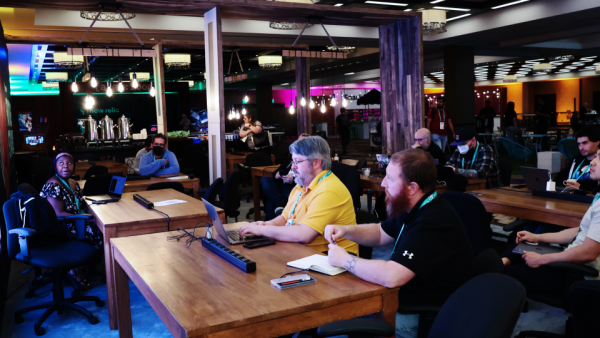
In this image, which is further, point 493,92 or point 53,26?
point 493,92

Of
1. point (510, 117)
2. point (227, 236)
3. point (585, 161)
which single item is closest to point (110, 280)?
point (227, 236)

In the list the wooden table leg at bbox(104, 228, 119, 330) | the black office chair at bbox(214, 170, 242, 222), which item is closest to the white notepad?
the wooden table leg at bbox(104, 228, 119, 330)

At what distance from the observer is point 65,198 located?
4.79 meters

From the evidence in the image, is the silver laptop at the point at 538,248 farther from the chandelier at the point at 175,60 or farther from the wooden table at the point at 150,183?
the chandelier at the point at 175,60

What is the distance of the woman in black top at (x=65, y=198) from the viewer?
4.69 meters

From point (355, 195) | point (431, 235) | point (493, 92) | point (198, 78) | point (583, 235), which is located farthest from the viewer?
point (493, 92)

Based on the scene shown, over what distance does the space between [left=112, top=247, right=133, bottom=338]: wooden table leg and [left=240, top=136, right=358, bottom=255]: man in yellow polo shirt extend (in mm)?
947

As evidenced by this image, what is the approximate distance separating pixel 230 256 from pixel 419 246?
990 mm

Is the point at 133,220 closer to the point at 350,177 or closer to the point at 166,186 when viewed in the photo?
the point at 166,186

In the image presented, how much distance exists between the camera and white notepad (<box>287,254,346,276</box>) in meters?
2.26

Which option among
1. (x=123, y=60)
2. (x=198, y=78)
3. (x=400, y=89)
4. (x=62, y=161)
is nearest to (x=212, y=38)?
(x=62, y=161)

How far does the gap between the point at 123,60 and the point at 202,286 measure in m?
14.9

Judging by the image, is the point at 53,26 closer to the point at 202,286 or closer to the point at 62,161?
the point at 62,161

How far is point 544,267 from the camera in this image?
3096 mm
